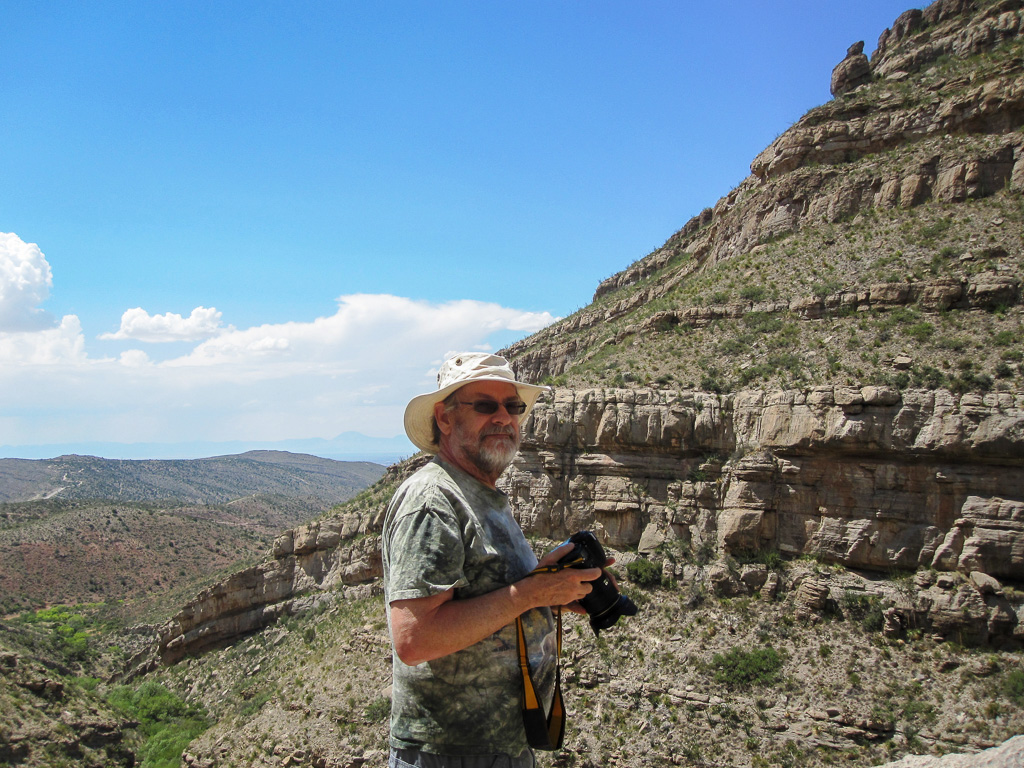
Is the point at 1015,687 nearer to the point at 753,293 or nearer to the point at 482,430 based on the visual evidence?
the point at 753,293

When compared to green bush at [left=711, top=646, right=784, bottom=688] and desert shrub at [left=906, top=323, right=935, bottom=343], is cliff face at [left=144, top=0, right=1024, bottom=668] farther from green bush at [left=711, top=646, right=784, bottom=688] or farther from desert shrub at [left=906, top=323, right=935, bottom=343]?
green bush at [left=711, top=646, right=784, bottom=688]

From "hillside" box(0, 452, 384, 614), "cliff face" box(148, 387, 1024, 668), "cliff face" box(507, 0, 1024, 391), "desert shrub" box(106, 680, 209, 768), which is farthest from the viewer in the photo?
"hillside" box(0, 452, 384, 614)

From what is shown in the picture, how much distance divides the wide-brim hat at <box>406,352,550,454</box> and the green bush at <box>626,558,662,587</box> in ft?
61.9

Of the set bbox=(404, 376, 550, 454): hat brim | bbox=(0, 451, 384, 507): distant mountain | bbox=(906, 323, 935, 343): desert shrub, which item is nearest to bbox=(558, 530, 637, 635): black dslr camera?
bbox=(404, 376, 550, 454): hat brim

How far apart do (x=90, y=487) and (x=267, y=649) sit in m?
122

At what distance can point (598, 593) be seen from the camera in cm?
405

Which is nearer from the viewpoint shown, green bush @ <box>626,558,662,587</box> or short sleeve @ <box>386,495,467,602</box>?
short sleeve @ <box>386,495,467,602</box>

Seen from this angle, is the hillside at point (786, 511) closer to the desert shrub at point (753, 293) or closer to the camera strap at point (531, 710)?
the desert shrub at point (753, 293)

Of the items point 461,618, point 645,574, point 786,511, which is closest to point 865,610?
point 786,511

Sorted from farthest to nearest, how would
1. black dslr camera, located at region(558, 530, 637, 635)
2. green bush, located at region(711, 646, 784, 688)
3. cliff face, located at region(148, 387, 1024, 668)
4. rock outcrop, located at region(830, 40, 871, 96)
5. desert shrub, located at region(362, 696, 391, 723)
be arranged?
rock outcrop, located at region(830, 40, 871, 96), desert shrub, located at region(362, 696, 391, 723), green bush, located at region(711, 646, 784, 688), cliff face, located at region(148, 387, 1024, 668), black dslr camera, located at region(558, 530, 637, 635)

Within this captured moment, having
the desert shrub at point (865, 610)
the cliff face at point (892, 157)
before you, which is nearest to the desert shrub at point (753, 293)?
the cliff face at point (892, 157)

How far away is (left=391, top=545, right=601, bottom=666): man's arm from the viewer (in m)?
3.34

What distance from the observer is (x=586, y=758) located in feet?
59.2

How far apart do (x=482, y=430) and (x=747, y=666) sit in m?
17.9
